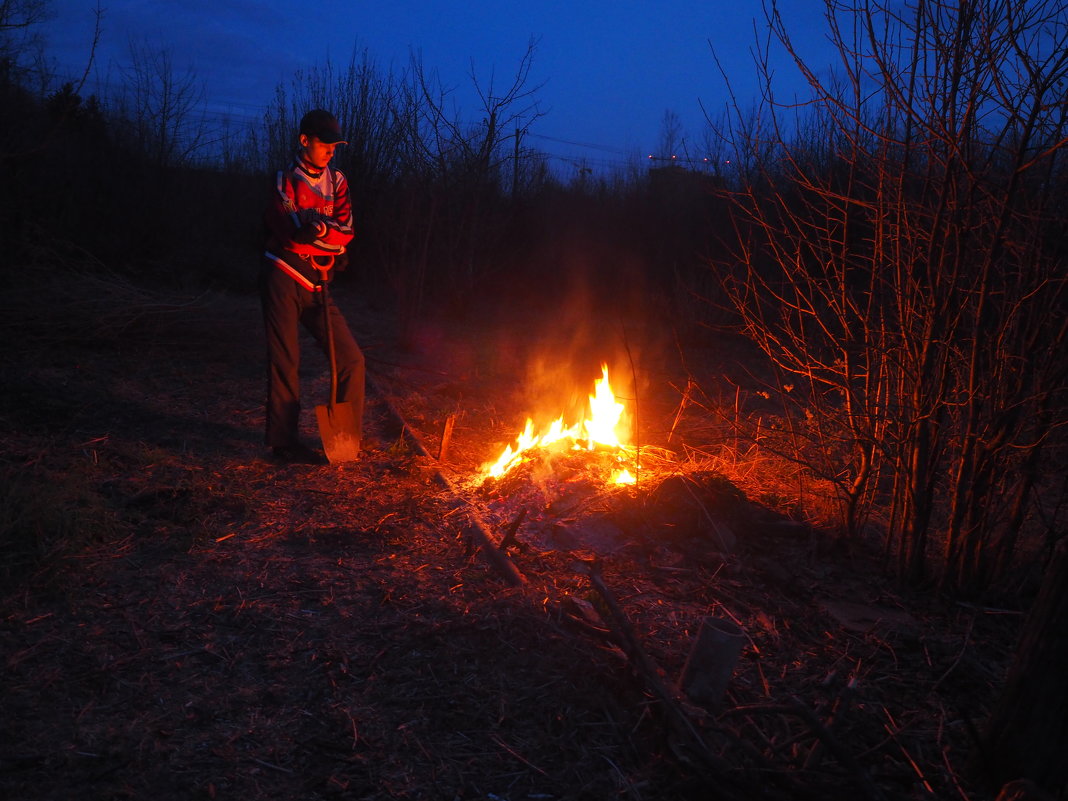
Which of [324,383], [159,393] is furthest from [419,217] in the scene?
[159,393]

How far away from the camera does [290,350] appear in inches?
184

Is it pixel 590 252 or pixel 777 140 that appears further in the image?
pixel 590 252

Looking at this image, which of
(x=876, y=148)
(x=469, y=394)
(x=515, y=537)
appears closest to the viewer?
(x=876, y=148)

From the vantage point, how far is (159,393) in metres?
6.16

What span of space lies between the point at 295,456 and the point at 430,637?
7.97 ft

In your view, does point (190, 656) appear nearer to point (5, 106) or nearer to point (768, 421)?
point (768, 421)

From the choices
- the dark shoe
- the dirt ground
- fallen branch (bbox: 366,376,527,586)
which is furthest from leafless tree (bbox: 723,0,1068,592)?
the dark shoe

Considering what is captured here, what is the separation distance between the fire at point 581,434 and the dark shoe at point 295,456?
1136 mm

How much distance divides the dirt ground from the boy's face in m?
1.97

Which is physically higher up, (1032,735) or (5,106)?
(5,106)

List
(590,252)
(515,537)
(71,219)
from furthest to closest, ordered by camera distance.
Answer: (590,252) → (71,219) → (515,537)

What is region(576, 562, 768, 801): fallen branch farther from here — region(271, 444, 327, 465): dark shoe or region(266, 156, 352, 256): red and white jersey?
region(266, 156, 352, 256): red and white jersey

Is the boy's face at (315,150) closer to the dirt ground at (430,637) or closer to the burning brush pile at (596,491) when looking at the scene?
the dirt ground at (430,637)

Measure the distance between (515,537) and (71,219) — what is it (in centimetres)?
1148
